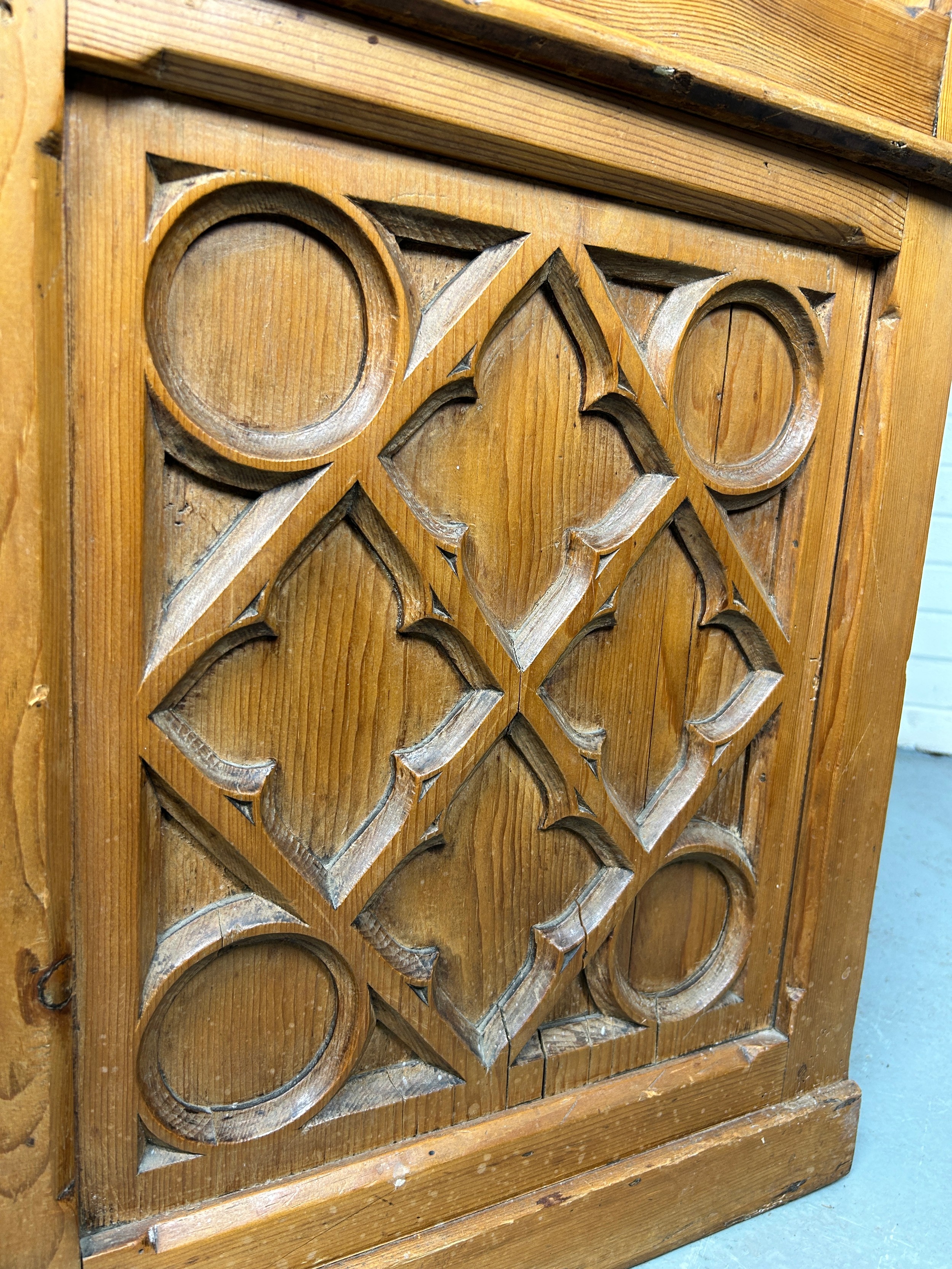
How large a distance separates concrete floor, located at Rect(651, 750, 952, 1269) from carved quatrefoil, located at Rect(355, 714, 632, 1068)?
0.37 metres

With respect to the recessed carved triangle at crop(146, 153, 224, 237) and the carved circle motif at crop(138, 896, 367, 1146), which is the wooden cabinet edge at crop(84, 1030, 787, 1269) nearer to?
the carved circle motif at crop(138, 896, 367, 1146)

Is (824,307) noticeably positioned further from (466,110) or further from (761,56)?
(466,110)

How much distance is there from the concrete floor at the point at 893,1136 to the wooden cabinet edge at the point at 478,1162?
13 centimetres

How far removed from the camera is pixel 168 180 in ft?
2.19

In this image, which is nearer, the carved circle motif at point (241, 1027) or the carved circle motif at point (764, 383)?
the carved circle motif at point (241, 1027)

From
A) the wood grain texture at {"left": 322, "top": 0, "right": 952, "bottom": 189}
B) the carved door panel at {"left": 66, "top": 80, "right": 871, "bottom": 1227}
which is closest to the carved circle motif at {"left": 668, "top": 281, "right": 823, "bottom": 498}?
the carved door panel at {"left": 66, "top": 80, "right": 871, "bottom": 1227}

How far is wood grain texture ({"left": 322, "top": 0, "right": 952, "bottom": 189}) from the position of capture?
0.69m

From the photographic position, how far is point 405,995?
87cm

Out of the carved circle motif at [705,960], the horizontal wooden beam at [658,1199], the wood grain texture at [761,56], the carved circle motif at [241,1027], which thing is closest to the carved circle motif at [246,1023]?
the carved circle motif at [241,1027]

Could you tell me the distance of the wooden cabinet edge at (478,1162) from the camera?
795 millimetres

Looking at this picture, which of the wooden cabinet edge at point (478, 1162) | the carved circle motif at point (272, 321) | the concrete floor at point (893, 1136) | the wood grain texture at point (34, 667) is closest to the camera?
the wood grain texture at point (34, 667)

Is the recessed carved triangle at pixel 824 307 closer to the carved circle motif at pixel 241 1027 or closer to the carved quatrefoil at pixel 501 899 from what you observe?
the carved quatrefoil at pixel 501 899

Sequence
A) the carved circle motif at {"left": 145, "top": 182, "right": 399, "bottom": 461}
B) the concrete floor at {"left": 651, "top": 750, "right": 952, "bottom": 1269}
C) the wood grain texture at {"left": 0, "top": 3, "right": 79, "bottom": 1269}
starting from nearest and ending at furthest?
1. the wood grain texture at {"left": 0, "top": 3, "right": 79, "bottom": 1269}
2. the carved circle motif at {"left": 145, "top": 182, "right": 399, "bottom": 461}
3. the concrete floor at {"left": 651, "top": 750, "right": 952, "bottom": 1269}

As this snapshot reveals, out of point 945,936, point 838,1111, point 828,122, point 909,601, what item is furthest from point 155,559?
point 945,936
